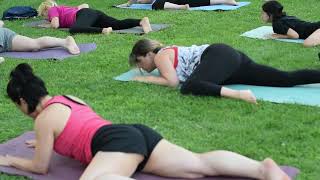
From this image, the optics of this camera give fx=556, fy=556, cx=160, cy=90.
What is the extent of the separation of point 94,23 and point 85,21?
0.15m

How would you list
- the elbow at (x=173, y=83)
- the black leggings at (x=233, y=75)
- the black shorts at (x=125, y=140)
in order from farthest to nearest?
the elbow at (x=173, y=83) < the black leggings at (x=233, y=75) < the black shorts at (x=125, y=140)

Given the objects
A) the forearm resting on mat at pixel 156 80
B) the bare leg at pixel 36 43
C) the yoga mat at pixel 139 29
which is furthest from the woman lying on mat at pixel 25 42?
the forearm resting on mat at pixel 156 80

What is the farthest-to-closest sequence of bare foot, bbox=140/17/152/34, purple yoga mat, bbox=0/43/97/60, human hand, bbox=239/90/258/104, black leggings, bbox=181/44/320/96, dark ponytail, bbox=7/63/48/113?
bare foot, bbox=140/17/152/34
purple yoga mat, bbox=0/43/97/60
black leggings, bbox=181/44/320/96
human hand, bbox=239/90/258/104
dark ponytail, bbox=7/63/48/113

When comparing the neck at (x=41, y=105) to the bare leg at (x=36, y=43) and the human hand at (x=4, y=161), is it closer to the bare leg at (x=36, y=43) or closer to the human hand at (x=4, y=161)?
the human hand at (x=4, y=161)

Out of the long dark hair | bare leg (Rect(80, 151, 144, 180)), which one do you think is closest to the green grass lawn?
the long dark hair

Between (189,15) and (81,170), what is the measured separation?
21.0 feet

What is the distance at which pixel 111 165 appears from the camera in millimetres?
3352

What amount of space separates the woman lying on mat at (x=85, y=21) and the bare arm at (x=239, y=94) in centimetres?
333

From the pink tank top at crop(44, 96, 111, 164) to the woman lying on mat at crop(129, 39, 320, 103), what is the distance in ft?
5.99

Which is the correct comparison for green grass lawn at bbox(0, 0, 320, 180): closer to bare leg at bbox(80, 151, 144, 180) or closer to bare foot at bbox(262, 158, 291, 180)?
bare foot at bbox(262, 158, 291, 180)

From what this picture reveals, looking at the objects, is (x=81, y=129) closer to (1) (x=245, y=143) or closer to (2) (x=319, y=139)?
(1) (x=245, y=143)

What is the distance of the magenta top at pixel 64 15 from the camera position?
906 centimetres

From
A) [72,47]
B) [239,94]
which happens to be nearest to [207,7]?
[72,47]

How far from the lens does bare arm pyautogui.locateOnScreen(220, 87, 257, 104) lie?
5.08 metres
